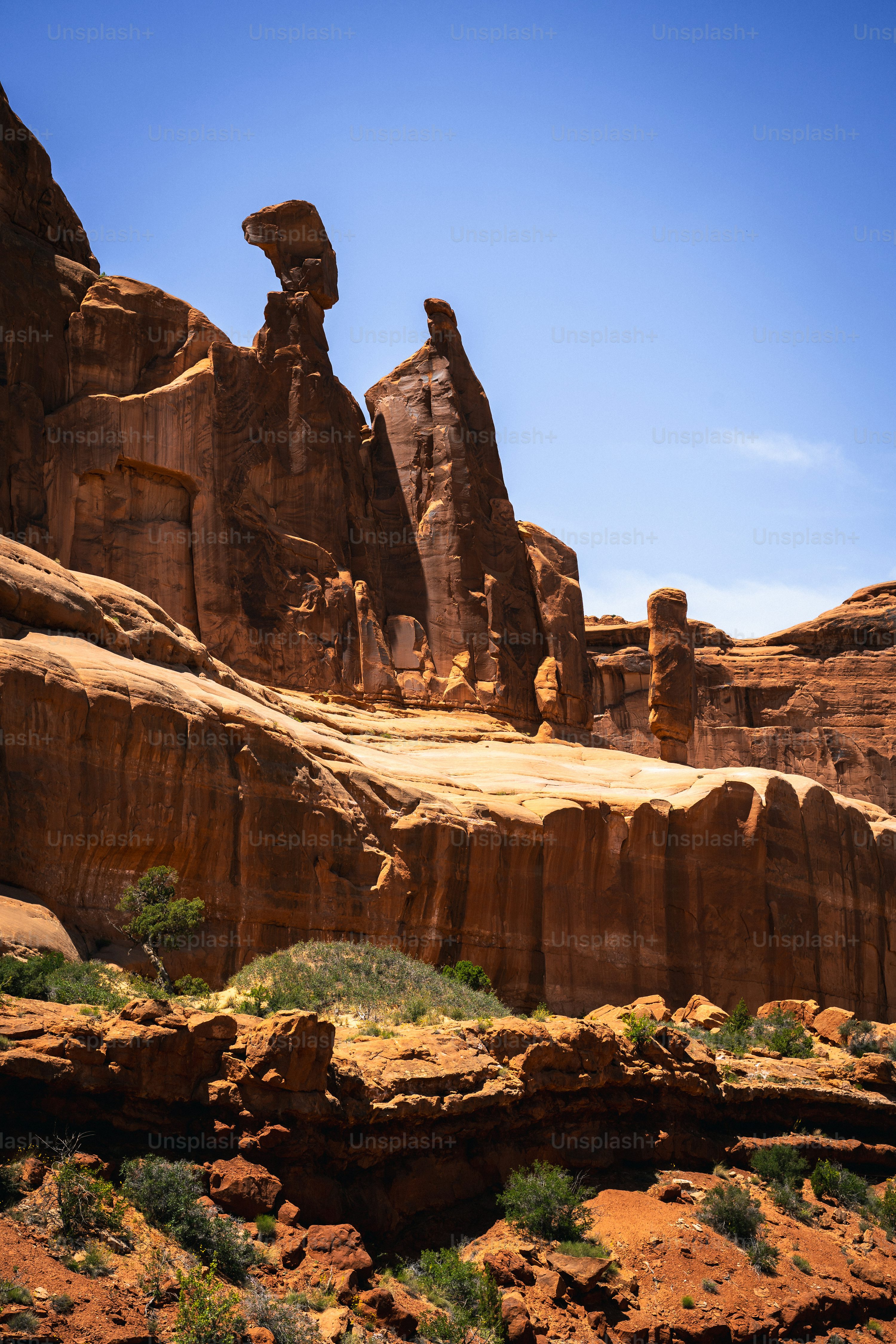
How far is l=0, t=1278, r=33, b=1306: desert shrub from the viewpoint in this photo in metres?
10.7

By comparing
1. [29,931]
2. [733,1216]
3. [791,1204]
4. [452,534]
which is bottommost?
[791,1204]

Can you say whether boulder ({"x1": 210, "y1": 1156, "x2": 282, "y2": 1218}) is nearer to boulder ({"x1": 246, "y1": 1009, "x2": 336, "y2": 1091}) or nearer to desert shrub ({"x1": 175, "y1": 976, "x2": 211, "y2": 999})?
boulder ({"x1": 246, "y1": 1009, "x2": 336, "y2": 1091})

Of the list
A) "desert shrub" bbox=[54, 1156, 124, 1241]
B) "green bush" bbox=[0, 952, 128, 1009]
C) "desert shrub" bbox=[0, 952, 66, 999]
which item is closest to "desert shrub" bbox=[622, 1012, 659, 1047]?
"green bush" bbox=[0, 952, 128, 1009]

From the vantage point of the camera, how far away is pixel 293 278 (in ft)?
188

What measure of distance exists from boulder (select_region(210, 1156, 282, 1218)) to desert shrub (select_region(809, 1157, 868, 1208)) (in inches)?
503

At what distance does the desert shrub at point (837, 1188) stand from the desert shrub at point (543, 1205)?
6.72 m

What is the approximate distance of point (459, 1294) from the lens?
15367mm

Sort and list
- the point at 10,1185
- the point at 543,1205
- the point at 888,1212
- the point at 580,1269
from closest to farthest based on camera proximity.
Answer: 1. the point at 10,1185
2. the point at 580,1269
3. the point at 543,1205
4. the point at 888,1212

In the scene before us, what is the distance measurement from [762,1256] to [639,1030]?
4.34 metres

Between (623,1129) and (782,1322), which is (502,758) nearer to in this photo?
(623,1129)

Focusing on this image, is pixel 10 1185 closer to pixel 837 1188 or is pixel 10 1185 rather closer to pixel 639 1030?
pixel 639 1030

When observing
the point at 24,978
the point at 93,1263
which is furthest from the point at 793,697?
the point at 93,1263

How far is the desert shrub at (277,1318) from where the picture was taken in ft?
40.9

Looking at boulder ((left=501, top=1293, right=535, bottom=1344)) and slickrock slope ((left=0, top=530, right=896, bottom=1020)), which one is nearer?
boulder ((left=501, top=1293, right=535, bottom=1344))
